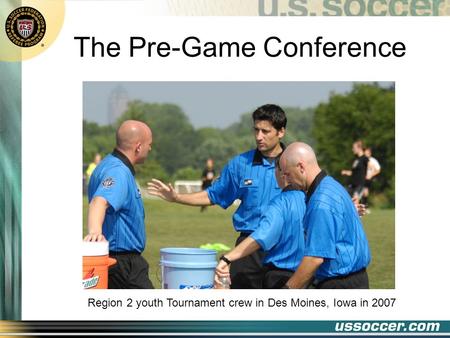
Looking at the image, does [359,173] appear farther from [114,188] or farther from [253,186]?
[114,188]

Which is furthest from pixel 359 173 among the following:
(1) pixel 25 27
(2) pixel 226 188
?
(1) pixel 25 27

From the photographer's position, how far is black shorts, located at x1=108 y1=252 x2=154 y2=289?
5715mm

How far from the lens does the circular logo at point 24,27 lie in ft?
17.3

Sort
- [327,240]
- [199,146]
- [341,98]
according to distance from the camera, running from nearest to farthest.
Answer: [327,240]
[341,98]
[199,146]

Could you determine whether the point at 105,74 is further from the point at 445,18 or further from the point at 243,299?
the point at 445,18

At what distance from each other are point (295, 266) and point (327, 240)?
0.55m

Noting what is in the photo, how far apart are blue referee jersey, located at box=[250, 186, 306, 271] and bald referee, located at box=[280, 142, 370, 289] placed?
0.85ft

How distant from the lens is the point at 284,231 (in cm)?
562

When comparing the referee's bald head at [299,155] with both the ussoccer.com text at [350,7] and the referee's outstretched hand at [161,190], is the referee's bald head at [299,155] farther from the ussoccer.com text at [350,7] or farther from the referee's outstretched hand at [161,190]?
the referee's outstretched hand at [161,190]

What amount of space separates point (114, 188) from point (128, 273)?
567 millimetres

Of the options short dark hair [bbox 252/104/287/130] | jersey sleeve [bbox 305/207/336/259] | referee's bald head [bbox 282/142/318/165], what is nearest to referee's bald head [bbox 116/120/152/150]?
short dark hair [bbox 252/104/287/130]

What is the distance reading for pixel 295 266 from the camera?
18.7 ft

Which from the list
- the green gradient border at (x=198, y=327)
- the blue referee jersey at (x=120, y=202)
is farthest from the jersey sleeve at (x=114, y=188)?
the green gradient border at (x=198, y=327)

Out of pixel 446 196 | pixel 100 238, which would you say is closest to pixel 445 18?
pixel 446 196
